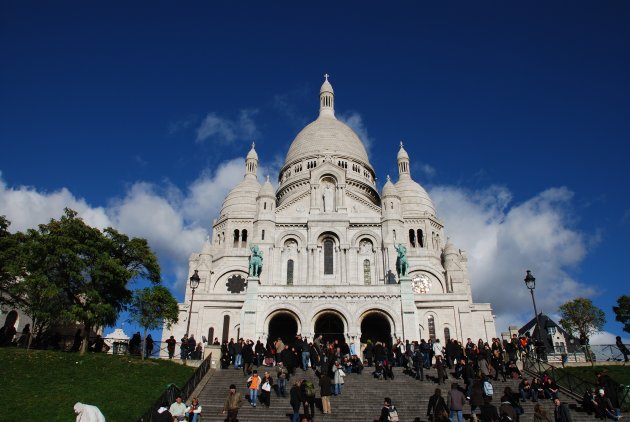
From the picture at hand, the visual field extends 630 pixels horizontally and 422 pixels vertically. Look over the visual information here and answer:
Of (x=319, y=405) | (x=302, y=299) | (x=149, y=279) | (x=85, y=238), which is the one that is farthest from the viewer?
(x=302, y=299)

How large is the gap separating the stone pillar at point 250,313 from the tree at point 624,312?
3215cm

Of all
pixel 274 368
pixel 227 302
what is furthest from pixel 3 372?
pixel 227 302

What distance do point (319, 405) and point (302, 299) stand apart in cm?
1687

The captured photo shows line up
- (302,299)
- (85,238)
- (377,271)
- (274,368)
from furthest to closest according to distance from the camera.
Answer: (377,271) → (302,299) → (85,238) → (274,368)

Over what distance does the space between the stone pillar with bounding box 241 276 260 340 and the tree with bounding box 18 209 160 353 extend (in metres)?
7.88

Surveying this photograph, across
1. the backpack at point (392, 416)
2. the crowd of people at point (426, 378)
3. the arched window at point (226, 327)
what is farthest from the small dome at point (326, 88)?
the backpack at point (392, 416)

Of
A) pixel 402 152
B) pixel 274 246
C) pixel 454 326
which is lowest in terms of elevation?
pixel 454 326

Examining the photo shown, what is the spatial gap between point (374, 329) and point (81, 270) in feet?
69.7

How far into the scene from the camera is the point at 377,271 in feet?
136

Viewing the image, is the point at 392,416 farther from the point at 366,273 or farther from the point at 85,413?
the point at 366,273

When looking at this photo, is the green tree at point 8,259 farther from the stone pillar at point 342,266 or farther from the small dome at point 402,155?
the small dome at point 402,155

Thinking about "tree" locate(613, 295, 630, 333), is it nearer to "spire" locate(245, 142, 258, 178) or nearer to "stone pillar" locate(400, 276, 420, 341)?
"stone pillar" locate(400, 276, 420, 341)

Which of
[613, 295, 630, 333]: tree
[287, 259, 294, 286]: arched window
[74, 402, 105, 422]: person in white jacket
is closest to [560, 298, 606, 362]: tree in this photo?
[613, 295, 630, 333]: tree

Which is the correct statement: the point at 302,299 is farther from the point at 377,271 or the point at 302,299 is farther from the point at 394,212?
the point at 394,212
